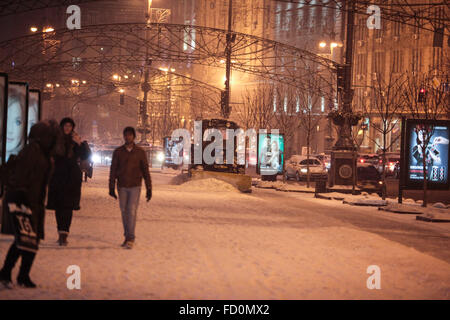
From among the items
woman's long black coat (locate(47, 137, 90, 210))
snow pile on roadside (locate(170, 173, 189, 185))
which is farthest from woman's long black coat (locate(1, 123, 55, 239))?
snow pile on roadside (locate(170, 173, 189, 185))

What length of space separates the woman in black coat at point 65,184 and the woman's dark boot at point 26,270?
3045 mm

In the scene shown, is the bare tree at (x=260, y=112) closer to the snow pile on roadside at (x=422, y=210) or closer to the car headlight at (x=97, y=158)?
the car headlight at (x=97, y=158)

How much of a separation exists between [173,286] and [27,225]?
1.89 metres

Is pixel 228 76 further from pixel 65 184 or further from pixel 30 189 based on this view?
pixel 30 189

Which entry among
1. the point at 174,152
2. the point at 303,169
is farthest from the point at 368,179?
the point at 174,152

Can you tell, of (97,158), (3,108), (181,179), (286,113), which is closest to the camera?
(3,108)

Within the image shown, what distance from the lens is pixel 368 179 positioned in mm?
31828

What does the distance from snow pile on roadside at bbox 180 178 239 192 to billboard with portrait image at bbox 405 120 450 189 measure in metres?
8.06

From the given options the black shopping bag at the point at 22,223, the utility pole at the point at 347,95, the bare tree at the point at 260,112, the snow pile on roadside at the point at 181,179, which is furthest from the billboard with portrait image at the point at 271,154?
the black shopping bag at the point at 22,223

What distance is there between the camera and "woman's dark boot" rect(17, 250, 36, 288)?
7742 mm

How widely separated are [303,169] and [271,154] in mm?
6510

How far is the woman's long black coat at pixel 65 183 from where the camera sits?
10.9 m
